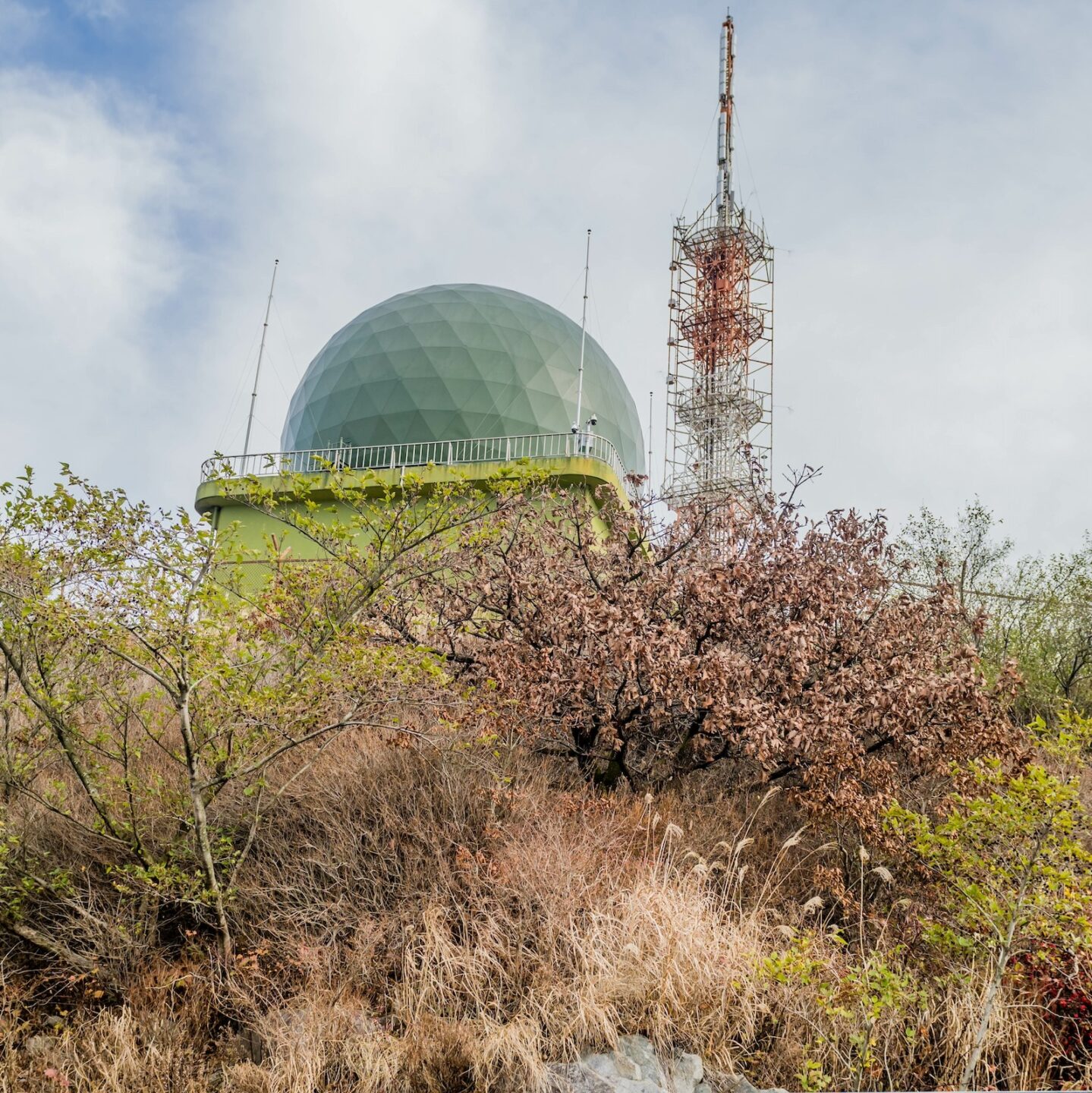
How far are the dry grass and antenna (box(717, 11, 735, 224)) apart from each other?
29.4m

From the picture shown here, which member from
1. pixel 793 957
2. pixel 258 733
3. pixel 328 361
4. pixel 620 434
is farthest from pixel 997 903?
pixel 328 361

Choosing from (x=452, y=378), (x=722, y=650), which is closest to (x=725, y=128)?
(x=452, y=378)

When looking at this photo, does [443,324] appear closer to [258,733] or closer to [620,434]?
[620,434]

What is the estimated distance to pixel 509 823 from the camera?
7254mm

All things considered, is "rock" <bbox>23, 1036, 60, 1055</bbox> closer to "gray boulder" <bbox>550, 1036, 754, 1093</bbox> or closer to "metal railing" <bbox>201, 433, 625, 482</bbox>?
"gray boulder" <bbox>550, 1036, 754, 1093</bbox>

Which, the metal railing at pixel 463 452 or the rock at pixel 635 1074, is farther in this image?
the metal railing at pixel 463 452

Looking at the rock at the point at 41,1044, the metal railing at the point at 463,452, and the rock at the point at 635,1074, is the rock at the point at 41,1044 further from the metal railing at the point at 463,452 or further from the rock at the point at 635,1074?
the metal railing at the point at 463,452

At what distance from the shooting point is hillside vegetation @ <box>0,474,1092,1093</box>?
5.46m

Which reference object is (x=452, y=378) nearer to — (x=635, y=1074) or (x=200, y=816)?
(x=200, y=816)

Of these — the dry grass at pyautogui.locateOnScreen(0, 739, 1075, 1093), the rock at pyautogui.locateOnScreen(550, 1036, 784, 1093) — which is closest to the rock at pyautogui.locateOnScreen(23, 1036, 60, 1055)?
the dry grass at pyautogui.locateOnScreen(0, 739, 1075, 1093)

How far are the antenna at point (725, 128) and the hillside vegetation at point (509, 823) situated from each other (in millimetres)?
26132

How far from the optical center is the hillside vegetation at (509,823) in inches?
215

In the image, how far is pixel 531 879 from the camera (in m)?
6.34

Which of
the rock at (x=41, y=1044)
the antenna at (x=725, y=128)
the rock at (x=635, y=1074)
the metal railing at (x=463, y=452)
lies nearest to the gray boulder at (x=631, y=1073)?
the rock at (x=635, y=1074)
